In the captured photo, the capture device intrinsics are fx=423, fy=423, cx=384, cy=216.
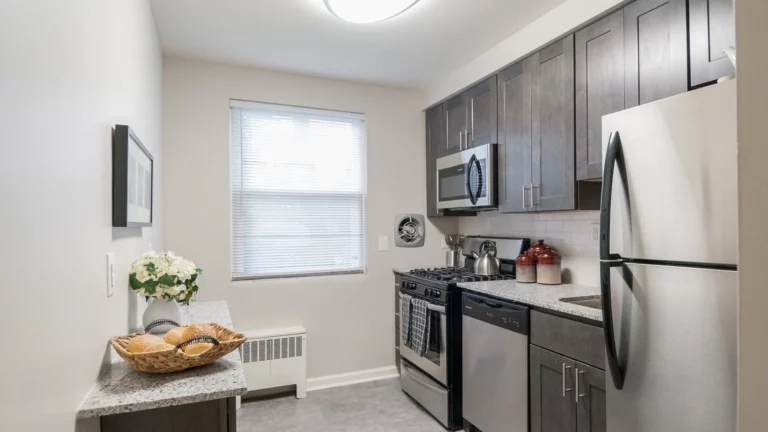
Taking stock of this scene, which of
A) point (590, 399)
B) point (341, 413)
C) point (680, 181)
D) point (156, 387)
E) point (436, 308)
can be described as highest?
point (680, 181)

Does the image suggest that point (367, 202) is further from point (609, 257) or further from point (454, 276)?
point (609, 257)

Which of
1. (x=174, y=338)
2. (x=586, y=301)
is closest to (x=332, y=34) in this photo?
(x=174, y=338)

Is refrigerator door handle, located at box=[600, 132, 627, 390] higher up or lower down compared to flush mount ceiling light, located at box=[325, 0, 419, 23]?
lower down

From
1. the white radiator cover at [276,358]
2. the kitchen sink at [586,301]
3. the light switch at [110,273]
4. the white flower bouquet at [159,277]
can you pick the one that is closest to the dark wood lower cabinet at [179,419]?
the light switch at [110,273]

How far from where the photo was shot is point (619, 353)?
5.01ft

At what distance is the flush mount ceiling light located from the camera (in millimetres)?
2078

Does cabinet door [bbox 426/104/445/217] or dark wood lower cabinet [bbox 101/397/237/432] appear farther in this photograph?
cabinet door [bbox 426/104/445/217]

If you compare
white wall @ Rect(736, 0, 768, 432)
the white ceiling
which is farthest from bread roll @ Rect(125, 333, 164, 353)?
the white ceiling

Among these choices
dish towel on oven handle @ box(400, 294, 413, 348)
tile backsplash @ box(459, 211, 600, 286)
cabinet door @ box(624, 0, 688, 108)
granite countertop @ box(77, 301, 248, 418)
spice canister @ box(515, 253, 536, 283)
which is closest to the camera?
granite countertop @ box(77, 301, 248, 418)

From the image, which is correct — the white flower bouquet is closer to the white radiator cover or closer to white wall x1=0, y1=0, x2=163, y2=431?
white wall x1=0, y1=0, x2=163, y2=431

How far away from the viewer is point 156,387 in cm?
118

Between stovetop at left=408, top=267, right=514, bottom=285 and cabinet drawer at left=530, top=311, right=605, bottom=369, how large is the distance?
29.2 inches

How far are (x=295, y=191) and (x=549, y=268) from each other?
199 centimetres

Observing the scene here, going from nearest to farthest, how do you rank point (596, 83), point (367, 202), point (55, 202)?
point (55, 202) → point (596, 83) → point (367, 202)
